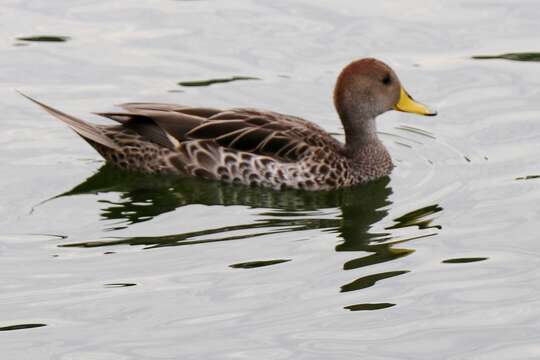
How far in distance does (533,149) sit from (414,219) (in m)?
2.06

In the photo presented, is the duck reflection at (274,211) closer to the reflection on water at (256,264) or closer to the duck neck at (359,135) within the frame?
the reflection on water at (256,264)

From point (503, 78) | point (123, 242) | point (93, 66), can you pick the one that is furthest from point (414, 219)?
point (93, 66)

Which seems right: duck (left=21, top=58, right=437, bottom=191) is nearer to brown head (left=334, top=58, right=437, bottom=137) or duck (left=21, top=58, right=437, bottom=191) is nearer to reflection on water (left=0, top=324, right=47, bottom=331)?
brown head (left=334, top=58, right=437, bottom=137)

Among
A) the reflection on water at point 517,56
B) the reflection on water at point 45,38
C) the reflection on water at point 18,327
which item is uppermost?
the reflection on water at point 45,38

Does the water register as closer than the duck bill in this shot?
Yes

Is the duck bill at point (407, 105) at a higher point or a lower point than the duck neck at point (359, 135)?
higher

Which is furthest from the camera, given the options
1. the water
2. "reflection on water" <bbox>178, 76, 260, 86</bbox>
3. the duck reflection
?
"reflection on water" <bbox>178, 76, 260, 86</bbox>

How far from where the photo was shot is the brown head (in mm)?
13578

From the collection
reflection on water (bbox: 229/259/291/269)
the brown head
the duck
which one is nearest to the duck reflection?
reflection on water (bbox: 229/259/291/269)

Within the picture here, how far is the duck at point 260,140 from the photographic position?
13383 millimetres

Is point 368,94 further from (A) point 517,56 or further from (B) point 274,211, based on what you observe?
(A) point 517,56

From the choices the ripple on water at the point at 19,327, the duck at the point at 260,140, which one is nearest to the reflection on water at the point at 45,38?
the duck at the point at 260,140

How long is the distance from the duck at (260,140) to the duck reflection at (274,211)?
0.38 ft

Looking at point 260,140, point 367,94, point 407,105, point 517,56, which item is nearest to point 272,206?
point 260,140
